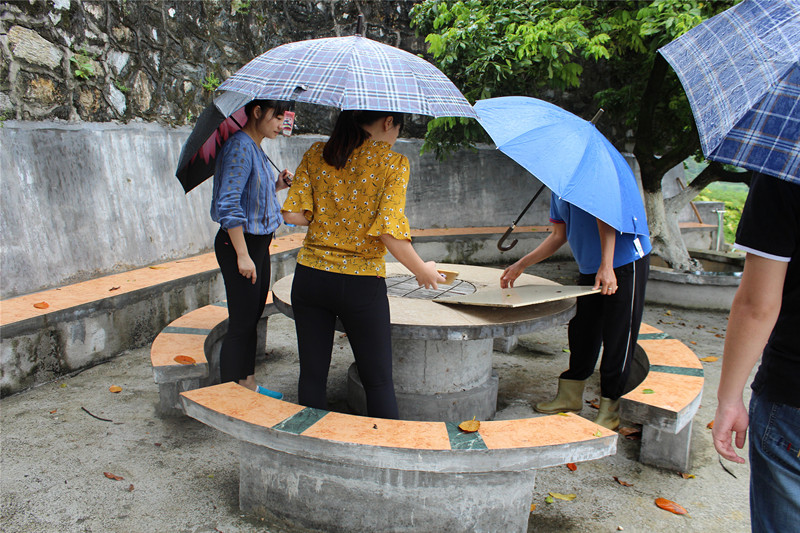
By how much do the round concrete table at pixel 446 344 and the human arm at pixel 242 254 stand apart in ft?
0.78

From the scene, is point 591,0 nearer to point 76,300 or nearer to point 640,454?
point 640,454

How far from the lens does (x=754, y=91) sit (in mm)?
1158

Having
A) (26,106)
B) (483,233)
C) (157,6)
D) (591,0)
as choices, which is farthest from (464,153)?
(26,106)

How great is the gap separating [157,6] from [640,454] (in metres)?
5.70

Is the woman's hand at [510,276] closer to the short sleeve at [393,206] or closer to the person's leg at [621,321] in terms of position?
the person's leg at [621,321]

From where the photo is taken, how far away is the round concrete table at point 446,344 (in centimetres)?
277

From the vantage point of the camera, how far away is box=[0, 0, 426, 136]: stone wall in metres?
4.32

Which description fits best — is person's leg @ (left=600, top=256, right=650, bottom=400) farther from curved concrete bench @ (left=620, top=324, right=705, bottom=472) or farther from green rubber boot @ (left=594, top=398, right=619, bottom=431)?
curved concrete bench @ (left=620, top=324, right=705, bottom=472)

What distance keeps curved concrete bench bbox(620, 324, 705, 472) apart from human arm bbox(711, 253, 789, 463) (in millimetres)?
1496

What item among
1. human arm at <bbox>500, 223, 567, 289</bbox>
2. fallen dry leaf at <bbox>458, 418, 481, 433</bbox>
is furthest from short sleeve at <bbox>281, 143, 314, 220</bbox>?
human arm at <bbox>500, 223, 567, 289</bbox>

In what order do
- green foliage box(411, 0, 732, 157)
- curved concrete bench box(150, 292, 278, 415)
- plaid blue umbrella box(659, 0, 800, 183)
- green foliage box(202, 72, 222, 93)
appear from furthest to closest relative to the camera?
green foliage box(202, 72, 222, 93)
green foliage box(411, 0, 732, 157)
curved concrete bench box(150, 292, 278, 415)
plaid blue umbrella box(659, 0, 800, 183)

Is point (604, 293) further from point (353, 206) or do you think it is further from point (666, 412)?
point (353, 206)

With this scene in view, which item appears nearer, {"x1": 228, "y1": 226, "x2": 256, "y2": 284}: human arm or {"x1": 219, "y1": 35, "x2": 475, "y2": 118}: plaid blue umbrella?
{"x1": 219, "y1": 35, "x2": 475, "y2": 118}: plaid blue umbrella

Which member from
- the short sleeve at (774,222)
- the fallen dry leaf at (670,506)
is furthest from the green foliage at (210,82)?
the short sleeve at (774,222)
